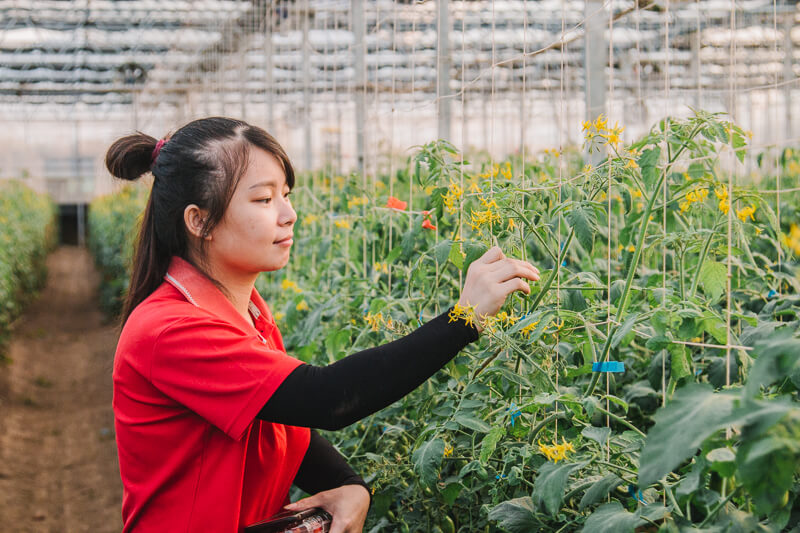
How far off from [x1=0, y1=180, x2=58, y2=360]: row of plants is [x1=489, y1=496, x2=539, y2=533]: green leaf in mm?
5468

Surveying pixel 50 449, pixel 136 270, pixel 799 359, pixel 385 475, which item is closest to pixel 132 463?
pixel 136 270

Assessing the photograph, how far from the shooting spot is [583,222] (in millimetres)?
1170

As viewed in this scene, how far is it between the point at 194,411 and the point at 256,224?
1.11 feet

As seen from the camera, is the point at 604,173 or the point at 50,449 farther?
the point at 50,449

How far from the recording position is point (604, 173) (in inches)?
50.4

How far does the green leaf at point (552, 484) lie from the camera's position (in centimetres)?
99

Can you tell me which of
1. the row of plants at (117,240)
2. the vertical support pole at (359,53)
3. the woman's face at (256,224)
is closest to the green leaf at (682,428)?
the woman's face at (256,224)

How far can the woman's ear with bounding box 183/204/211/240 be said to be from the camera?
1.33 m

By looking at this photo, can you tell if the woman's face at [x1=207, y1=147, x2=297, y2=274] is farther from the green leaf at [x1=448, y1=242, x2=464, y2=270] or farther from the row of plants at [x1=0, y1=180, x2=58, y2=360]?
the row of plants at [x1=0, y1=180, x2=58, y2=360]

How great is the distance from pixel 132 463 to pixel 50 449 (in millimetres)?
3588

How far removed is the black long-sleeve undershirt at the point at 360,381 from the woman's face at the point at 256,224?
25 centimetres

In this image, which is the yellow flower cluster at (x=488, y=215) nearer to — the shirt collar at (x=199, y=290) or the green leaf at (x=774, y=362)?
the shirt collar at (x=199, y=290)

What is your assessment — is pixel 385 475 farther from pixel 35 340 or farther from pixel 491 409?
pixel 35 340

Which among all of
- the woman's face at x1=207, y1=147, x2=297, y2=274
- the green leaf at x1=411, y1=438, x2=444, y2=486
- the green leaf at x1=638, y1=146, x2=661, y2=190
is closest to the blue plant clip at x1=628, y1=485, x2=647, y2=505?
the green leaf at x1=411, y1=438, x2=444, y2=486
